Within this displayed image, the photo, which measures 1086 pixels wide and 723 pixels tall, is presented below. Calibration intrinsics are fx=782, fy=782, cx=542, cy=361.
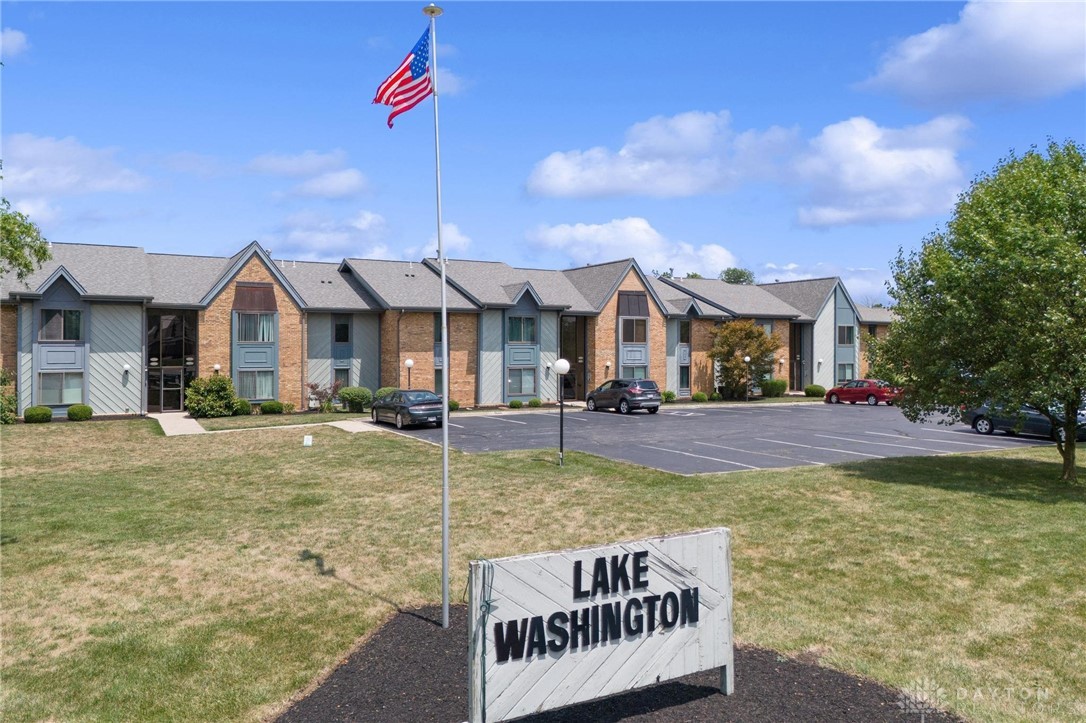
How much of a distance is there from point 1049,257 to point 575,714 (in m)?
15.5

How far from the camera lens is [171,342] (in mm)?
38812

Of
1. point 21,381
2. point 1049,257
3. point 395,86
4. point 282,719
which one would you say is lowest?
point 282,719

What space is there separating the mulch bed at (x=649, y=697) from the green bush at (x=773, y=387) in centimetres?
4692

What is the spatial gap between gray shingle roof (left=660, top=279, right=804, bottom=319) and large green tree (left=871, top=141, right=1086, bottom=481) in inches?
1320

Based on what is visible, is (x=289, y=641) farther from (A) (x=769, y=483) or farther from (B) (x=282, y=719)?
(A) (x=769, y=483)

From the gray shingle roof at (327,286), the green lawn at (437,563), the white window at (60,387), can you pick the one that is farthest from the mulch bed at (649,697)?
the gray shingle roof at (327,286)

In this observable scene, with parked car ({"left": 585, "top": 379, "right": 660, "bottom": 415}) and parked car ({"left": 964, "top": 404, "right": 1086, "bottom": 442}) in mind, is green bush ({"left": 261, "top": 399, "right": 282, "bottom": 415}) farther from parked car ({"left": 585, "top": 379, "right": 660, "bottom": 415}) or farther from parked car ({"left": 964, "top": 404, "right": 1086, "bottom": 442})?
parked car ({"left": 964, "top": 404, "right": 1086, "bottom": 442})

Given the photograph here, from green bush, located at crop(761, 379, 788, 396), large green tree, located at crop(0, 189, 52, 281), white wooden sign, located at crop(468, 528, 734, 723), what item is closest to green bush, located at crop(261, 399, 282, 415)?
large green tree, located at crop(0, 189, 52, 281)

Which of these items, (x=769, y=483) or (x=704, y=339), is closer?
(x=769, y=483)

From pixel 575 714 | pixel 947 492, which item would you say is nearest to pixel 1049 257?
pixel 947 492

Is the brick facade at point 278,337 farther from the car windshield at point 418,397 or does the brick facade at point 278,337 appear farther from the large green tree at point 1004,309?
the large green tree at point 1004,309

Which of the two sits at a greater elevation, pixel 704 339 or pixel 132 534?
pixel 704 339

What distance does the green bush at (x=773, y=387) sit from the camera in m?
53.3

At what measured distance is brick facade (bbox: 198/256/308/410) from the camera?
128 feet
